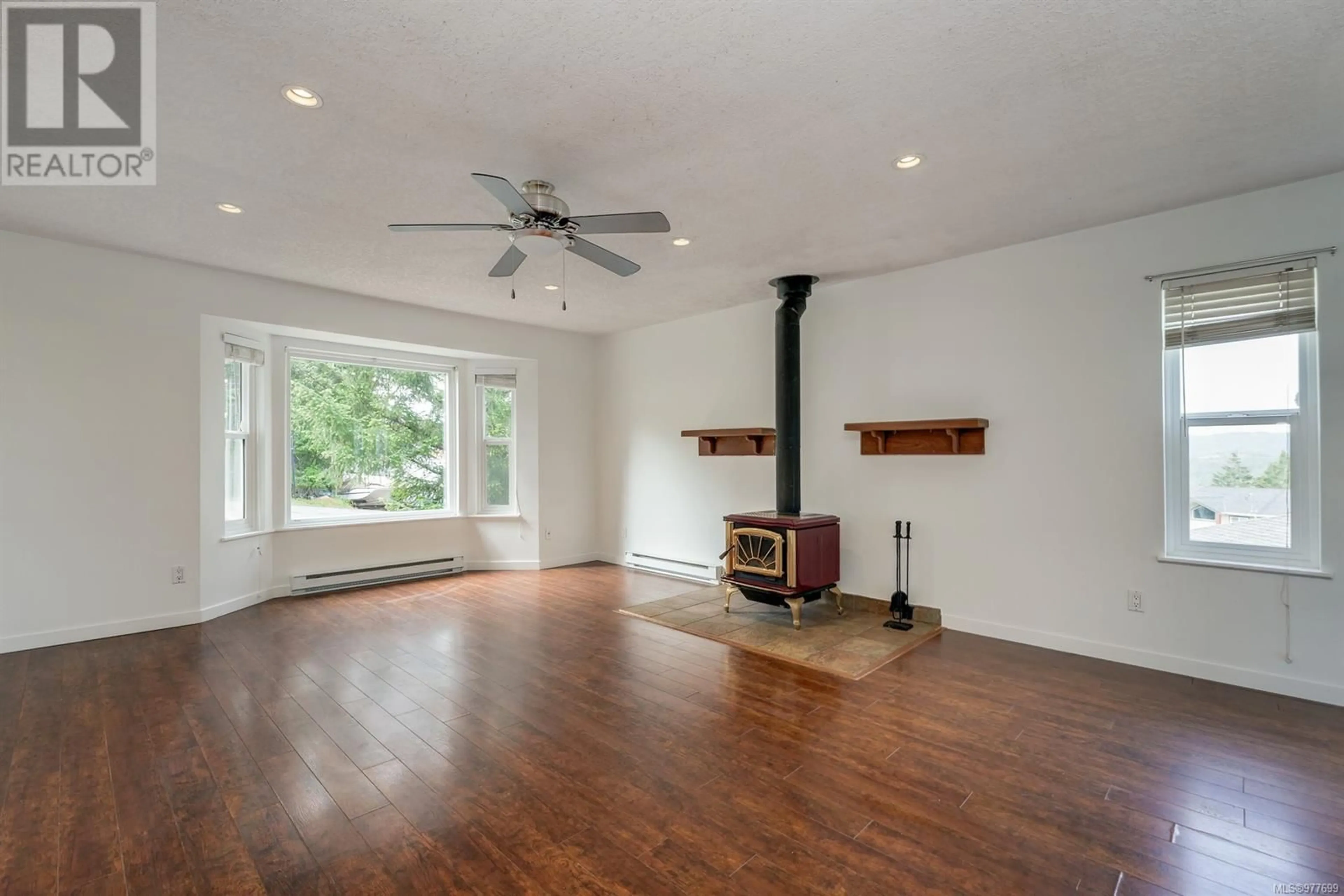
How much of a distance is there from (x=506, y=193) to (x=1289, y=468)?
14.0ft

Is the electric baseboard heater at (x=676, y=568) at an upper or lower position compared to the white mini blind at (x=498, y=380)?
lower

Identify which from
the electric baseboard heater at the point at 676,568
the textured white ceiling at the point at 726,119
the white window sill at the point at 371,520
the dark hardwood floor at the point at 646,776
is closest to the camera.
Answer: the dark hardwood floor at the point at 646,776

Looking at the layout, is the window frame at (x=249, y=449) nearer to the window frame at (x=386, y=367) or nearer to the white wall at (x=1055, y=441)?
the window frame at (x=386, y=367)

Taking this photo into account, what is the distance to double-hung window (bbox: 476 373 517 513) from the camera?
6.58m

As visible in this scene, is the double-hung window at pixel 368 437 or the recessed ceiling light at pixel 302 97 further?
the double-hung window at pixel 368 437

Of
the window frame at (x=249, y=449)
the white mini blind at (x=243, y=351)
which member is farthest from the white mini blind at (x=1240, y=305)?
the window frame at (x=249, y=449)

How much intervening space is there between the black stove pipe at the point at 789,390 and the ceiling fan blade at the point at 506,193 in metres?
2.53

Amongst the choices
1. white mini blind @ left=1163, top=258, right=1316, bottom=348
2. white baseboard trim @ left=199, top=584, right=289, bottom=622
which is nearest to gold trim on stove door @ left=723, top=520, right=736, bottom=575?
white mini blind @ left=1163, top=258, right=1316, bottom=348

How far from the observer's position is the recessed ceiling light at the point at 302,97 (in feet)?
7.44

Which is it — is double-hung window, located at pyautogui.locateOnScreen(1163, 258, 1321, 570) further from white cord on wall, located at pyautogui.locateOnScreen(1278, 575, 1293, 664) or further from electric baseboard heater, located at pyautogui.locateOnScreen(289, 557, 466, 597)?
electric baseboard heater, located at pyautogui.locateOnScreen(289, 557, 466, 597)

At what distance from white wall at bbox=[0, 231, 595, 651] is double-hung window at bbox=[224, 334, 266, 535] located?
0.92 feet

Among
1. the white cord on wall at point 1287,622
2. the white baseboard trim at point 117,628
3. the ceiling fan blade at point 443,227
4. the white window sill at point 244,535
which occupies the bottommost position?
the white baseboard trim at point 117,628

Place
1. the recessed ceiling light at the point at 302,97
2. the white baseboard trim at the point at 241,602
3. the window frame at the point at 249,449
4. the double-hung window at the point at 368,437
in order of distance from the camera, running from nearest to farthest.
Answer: the recessed ceiling light at the point at 302,97
the white baseboard trim at the point at 241,602
the window frame at the point at 249,449
the double-hung window at the point at 368,437

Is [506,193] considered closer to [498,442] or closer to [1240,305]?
[1240,305]
